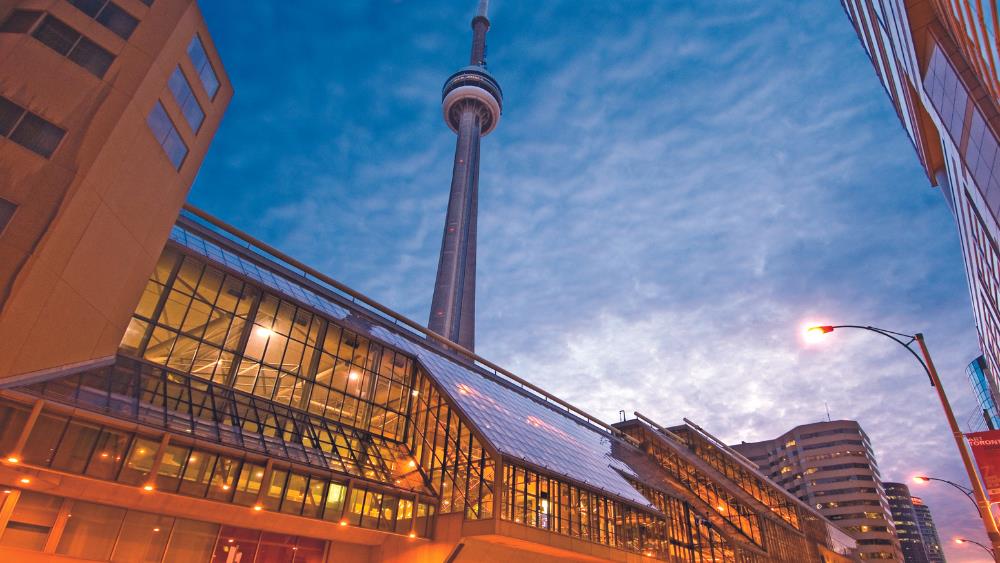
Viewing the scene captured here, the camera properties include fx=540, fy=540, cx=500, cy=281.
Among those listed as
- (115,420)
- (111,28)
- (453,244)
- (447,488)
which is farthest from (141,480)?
(453,244)

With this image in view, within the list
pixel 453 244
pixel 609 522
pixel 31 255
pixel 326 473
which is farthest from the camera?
pixel 453 244

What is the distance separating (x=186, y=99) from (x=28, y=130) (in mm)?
6821

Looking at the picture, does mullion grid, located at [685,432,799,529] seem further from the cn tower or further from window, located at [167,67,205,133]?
window, located at [167,67,205,133]

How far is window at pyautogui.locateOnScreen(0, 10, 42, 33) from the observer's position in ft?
67.0

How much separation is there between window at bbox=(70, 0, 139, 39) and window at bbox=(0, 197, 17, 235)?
27.8 feet

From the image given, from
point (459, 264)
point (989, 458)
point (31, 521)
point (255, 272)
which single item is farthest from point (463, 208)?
point (989, 458)

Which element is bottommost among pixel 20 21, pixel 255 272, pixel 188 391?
pixel 188 391

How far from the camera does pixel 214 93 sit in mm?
27766

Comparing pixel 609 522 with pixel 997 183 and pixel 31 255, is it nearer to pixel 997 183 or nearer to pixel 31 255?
pixel 997 183

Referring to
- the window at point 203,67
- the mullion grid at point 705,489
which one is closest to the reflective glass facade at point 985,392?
the mullion grid at point 705,489

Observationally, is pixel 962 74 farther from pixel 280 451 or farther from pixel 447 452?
pixel 280 451

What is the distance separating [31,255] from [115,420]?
686cm

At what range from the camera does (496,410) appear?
39.2m

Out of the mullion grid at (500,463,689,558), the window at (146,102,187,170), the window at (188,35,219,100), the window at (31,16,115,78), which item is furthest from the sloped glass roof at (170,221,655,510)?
the window at (31,16,115,78)
